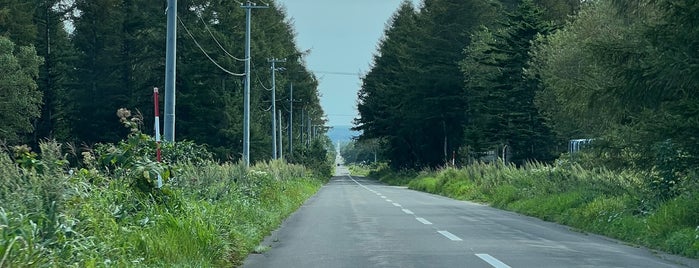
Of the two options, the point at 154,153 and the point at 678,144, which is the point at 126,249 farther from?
the point at 678,144

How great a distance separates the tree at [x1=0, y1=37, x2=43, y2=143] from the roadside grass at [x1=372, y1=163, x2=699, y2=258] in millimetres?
24776

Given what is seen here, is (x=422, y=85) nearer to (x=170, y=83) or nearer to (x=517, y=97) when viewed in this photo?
(x=517, y=97)

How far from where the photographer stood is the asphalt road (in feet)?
35.1

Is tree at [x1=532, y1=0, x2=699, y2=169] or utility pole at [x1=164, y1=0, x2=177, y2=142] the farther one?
utility pole at [x1=164, y1=0, x2=177, y2=142]

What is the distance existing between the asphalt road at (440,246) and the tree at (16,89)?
2821 cm

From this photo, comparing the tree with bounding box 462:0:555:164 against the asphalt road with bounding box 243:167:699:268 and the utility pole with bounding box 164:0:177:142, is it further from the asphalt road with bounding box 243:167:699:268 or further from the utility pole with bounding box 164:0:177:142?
the utility pole with bounding box 164:0:177:142

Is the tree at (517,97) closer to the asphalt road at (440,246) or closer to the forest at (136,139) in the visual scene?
the forest at (136,139)

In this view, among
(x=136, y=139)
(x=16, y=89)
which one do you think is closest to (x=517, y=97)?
(x=16, y=89)

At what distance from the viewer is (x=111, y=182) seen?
33.6 ft

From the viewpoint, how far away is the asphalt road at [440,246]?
35.1 feet

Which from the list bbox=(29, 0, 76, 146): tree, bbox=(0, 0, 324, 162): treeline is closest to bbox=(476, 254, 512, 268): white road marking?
bbox=(0, 0, 324, 162): treeline

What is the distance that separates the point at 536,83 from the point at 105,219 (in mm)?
40161

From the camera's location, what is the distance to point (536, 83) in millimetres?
46125

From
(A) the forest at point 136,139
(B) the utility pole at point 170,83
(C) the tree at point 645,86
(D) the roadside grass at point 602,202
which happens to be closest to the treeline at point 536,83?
(C) the tree at point 645,86
